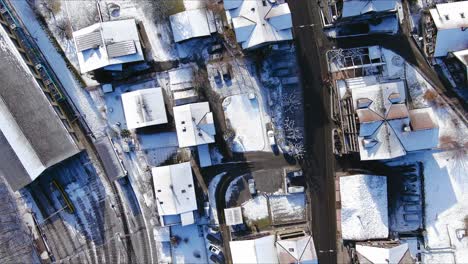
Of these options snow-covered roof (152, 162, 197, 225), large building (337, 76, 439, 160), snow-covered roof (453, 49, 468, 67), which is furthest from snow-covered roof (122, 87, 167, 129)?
snow-covered roof (453, 49, 468, 67)

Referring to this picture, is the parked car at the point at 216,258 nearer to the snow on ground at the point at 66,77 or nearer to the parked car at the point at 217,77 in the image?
the snow on ground at the point at 66,77

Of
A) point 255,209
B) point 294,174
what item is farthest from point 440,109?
point 255,209

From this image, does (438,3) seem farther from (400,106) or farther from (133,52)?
(133,52)

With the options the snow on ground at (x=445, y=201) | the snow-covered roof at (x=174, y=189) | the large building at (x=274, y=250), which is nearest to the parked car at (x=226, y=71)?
the snow-covered roof at (x=174, y=189)

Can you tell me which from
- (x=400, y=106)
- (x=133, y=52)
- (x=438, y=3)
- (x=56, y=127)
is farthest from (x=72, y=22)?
(x=438, y=3)

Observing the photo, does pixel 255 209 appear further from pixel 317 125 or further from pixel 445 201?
pixel 445 201

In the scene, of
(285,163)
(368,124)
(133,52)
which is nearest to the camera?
(368,124)
